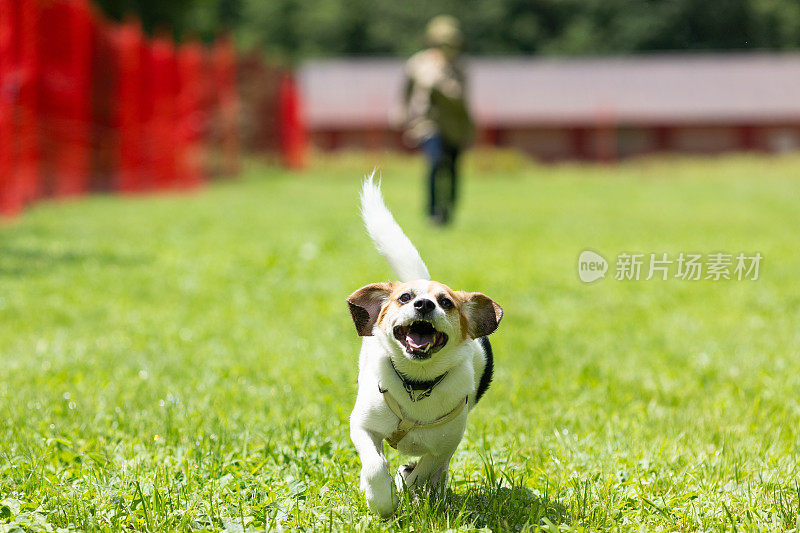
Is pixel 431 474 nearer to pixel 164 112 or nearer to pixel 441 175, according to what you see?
pixel 441 175

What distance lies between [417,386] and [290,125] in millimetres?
30015

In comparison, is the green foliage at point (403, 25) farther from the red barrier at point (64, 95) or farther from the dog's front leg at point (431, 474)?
the dog's front leg at point (431, 474)

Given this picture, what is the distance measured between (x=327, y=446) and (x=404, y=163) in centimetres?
3188

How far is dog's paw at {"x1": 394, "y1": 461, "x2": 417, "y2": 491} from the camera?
3044mm

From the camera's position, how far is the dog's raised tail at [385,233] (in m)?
3.02

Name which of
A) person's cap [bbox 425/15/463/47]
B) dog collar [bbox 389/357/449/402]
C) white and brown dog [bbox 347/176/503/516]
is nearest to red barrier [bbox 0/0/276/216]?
person's cap [bbox 425/15/463/47]

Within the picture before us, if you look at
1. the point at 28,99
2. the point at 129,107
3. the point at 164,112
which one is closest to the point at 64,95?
the point at 28,99

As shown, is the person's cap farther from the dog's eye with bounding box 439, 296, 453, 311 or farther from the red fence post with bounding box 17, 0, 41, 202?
the dog's eye with bounding box 439, 296, 453, 311

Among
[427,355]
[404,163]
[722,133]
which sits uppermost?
[722,133]

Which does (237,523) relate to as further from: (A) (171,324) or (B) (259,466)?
(A) (171,324)

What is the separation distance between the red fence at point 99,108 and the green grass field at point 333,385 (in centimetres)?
168

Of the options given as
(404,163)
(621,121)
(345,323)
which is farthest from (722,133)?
(345,323)

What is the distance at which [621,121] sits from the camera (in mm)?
41750

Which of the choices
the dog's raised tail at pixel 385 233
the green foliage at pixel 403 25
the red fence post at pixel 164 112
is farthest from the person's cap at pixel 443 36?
the green foliage at pixel 403 25
